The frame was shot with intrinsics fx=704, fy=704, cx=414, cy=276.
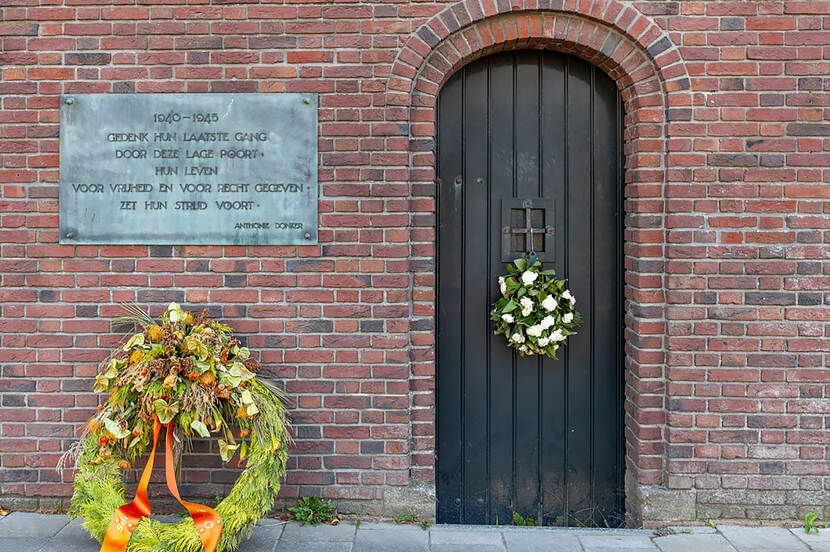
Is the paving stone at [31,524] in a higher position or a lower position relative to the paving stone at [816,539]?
higher

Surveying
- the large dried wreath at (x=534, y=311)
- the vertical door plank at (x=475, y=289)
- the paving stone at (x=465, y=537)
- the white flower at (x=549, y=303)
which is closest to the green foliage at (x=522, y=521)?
the vertical door plank at (x=475, y=289)

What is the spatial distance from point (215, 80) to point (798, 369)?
11.5ft

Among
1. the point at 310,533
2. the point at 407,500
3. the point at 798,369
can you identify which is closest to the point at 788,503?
the point at 798,369

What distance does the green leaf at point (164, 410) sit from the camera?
3.24 metres

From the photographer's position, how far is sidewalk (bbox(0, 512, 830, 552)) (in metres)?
3.50

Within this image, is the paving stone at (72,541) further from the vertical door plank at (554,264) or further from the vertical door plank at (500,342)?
the vertical door plank at (554,264)

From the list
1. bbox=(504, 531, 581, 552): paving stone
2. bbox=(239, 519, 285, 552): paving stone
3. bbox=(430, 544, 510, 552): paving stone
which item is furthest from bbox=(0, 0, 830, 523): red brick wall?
bbox=(504, 531, 581, 552): paving stone

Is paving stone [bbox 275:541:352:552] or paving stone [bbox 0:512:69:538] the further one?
paving stone [bbox 0:512:69:538]

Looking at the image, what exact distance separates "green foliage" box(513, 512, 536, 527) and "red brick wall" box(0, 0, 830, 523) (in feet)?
2.19

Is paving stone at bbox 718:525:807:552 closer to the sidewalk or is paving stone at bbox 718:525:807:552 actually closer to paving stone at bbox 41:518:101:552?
the sidewalk

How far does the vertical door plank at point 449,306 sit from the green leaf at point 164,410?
150cm

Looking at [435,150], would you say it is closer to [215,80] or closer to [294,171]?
[294,171]

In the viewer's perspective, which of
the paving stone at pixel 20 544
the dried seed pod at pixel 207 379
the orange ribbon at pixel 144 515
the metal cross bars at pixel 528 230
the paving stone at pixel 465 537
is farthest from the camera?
the metal cross bars at pixel 528 230

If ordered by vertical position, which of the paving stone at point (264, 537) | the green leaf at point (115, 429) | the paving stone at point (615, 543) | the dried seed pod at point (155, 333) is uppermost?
the dried seed pod at point (155, 333)
